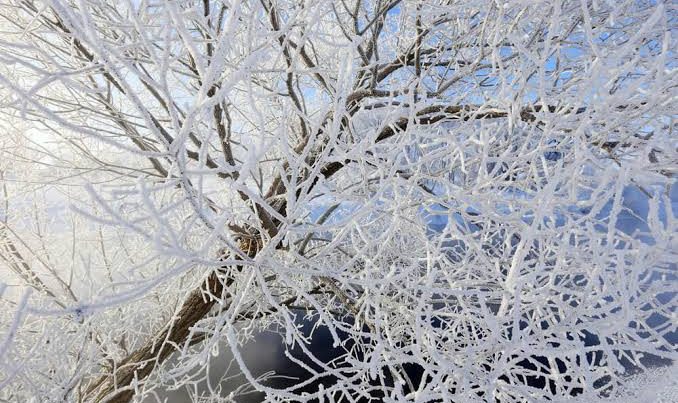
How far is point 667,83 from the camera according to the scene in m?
2.00

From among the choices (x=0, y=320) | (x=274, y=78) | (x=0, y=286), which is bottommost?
(x=0, y=320)

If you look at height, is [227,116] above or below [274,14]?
below

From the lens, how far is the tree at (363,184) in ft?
4.04

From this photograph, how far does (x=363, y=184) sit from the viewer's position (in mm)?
1956

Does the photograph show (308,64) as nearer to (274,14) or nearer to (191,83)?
(274,14)

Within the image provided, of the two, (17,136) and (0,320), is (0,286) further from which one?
(0,320)

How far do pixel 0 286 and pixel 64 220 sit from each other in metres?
4.31

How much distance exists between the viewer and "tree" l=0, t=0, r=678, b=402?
1230mm

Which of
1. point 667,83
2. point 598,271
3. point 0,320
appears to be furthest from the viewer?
point 0,320

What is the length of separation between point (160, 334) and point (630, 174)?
3.55m

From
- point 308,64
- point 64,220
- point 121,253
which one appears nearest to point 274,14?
point 308,64

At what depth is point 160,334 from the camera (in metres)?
3.58

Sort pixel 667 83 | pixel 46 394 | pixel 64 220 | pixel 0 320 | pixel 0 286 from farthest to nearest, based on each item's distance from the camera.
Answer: pixel 64 220 → pixel 0 320 → pixel 46 394 → pixel 667 83 → pixel 0 286

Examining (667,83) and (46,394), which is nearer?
(667,83)
